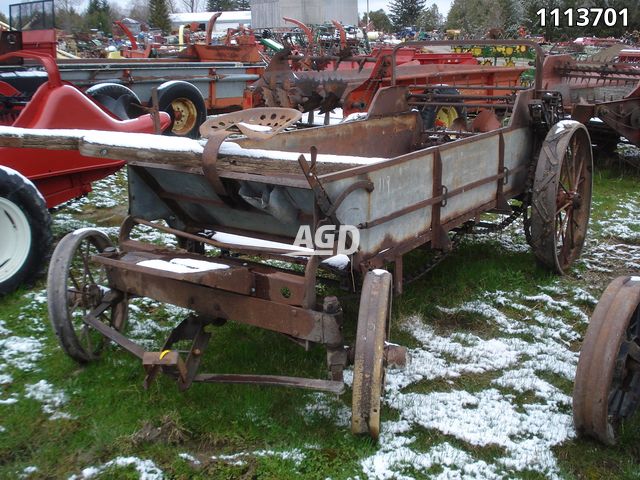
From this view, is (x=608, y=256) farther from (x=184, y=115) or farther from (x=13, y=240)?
(x=184, y=115)

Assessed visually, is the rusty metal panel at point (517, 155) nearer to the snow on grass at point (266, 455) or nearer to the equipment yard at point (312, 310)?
the equipment yard at point (312, 310)

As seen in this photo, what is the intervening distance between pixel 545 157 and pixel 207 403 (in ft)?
9.88

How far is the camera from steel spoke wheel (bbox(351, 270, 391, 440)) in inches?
Result: 110

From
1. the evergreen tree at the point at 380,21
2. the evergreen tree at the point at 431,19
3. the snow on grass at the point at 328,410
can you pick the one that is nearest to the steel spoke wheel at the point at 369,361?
the snow on grass at the point at 328,410

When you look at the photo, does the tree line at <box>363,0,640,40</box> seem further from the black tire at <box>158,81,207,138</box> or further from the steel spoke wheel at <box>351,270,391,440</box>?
the steel spoke wheel at <box>351,270,391,440</box>

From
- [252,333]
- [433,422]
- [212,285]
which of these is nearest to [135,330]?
[252,333]

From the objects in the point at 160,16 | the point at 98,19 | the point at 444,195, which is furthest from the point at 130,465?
the point at 98,19

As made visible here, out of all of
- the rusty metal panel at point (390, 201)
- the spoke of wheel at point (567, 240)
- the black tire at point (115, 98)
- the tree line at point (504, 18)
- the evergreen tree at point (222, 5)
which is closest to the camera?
the rusty metal panel at point (390, 201)

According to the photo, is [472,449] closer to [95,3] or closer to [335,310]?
[335,310]

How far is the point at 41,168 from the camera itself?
529 cm

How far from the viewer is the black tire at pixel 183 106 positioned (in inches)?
361

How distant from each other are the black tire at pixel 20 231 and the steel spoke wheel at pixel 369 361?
8.85ft

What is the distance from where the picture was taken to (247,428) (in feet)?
10.4

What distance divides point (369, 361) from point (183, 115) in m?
7.49
